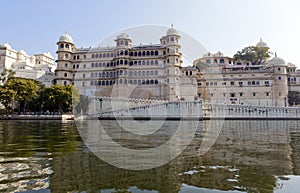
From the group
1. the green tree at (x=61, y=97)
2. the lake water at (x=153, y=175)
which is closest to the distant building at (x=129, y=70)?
the green tree at (x=61, y=97)

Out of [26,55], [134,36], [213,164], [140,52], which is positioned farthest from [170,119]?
[26,55]

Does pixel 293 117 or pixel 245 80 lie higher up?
pixel 245 80

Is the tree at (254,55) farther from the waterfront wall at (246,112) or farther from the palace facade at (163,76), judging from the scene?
the waterfront wall at (246,112)

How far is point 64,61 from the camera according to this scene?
1956 inches

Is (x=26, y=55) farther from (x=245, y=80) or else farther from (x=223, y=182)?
(x=223, y=182)

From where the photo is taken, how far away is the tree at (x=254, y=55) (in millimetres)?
54656

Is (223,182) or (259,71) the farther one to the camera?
(259,71)

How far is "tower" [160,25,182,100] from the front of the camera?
147ft

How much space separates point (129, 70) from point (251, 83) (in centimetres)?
2490

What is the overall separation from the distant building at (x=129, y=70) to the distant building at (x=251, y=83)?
4.43 meters

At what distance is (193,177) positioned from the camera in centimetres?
449

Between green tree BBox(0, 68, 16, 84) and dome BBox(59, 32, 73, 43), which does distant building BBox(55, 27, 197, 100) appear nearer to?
dome BBox(59, 32, 73, 43)

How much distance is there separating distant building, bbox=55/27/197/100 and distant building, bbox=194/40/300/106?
4.43 m

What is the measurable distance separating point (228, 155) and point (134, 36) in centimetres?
563
